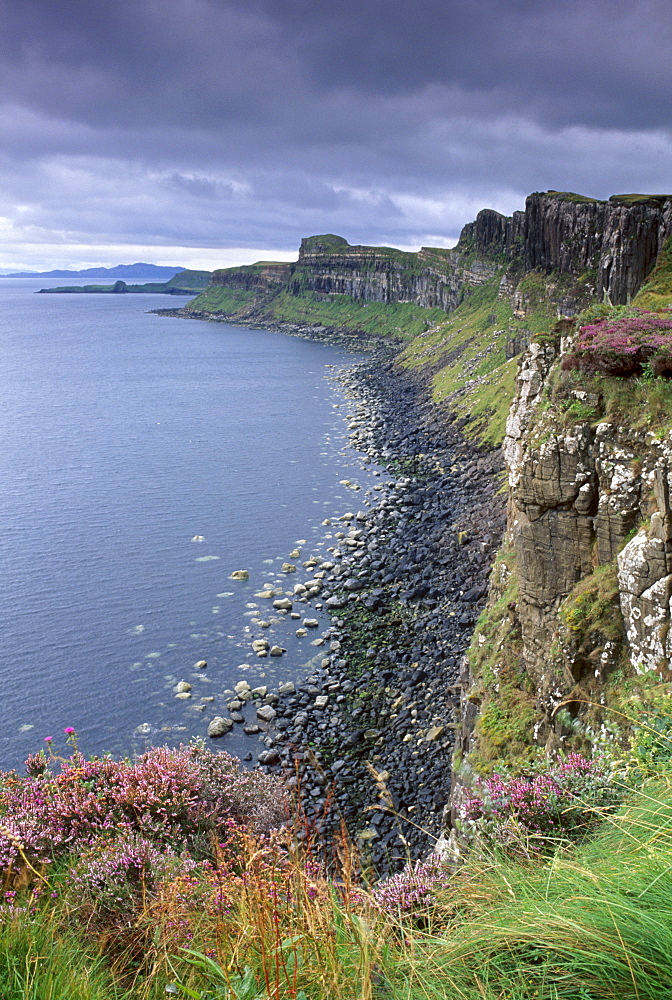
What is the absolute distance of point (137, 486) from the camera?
6319 centimetres

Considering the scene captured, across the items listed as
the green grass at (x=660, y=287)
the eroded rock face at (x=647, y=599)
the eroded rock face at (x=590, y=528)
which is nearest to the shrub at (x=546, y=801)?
the eroded rock face at (x=647, y=599)

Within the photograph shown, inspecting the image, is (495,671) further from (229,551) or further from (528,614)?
(229,551)

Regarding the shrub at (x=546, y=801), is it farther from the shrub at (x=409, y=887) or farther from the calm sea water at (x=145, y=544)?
the calm sea water at (x=145, y=544)

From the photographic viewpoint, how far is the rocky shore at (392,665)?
2277cm

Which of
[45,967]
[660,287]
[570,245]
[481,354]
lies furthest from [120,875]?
[481,354]

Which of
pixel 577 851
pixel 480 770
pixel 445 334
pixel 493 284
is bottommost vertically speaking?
pixel 480 770

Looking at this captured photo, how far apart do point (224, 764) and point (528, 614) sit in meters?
8.92

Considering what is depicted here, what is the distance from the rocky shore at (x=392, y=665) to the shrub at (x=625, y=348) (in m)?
11.5

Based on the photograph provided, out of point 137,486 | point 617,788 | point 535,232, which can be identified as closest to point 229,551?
point 137,486

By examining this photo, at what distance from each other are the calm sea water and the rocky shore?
7.21ft

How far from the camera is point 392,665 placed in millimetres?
31656

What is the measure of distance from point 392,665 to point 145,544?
2465cm

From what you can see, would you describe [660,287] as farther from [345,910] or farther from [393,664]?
[345,910]

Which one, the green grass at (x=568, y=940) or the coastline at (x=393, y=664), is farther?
the coastline at (x=393, y=664)
